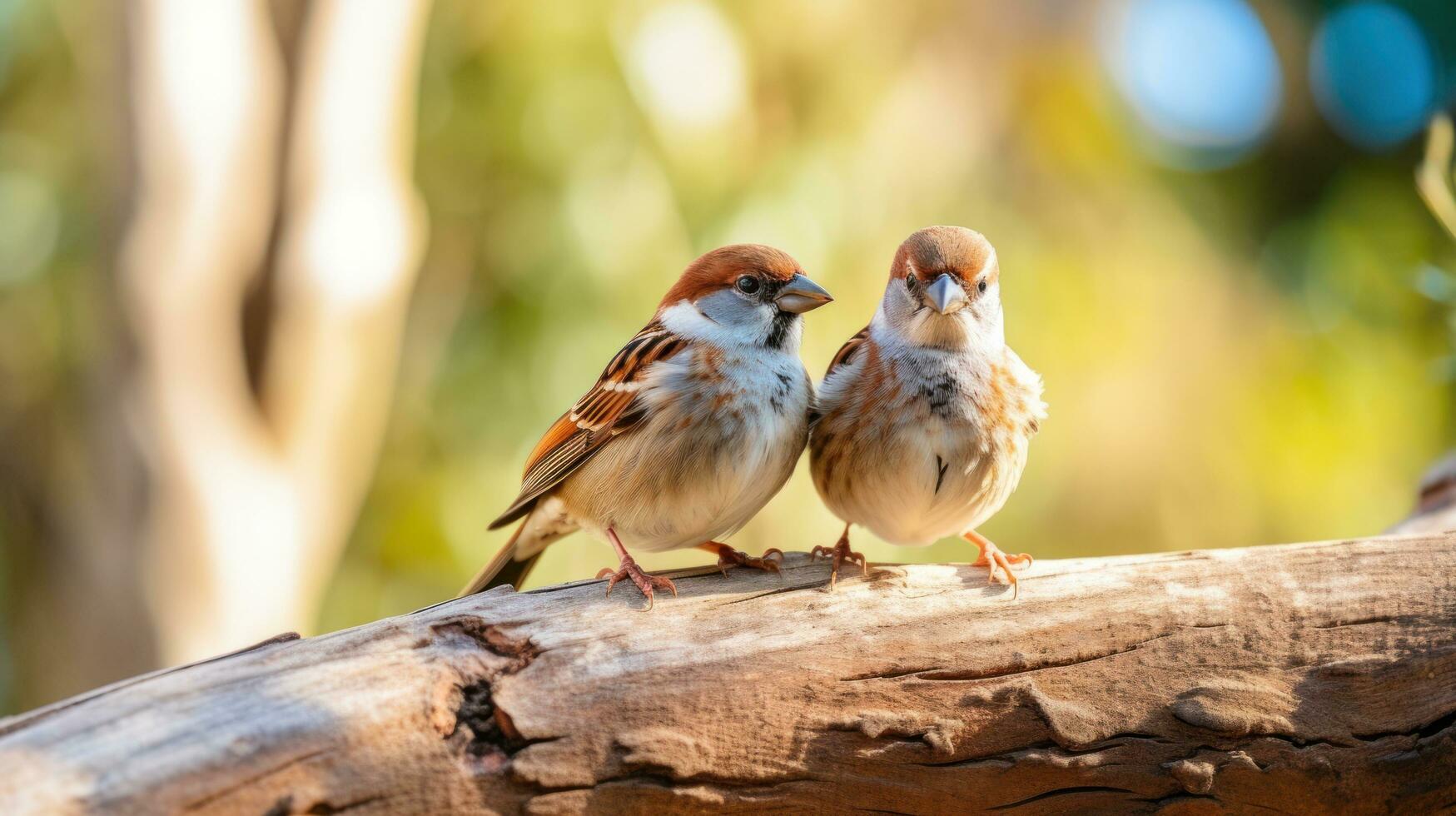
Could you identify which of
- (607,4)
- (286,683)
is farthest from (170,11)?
(286,683)

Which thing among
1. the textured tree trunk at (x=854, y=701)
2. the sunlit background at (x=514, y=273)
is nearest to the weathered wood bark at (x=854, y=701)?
the textured tree trunk at (x=854, y=701)

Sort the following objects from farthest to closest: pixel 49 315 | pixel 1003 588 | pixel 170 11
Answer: pixel 49 315 → pixel 170 11 → pixel 1003 588

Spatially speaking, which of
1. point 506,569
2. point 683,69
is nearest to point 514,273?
point 683,69

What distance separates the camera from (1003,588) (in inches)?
78.4

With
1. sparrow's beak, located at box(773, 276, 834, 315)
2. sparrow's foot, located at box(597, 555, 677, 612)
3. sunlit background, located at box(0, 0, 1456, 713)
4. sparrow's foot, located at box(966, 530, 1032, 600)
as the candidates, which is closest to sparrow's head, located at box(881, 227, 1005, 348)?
sparrow's beak, located at box(773, 276, 834, 315)

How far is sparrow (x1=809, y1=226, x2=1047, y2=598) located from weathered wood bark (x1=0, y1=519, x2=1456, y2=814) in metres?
0.16

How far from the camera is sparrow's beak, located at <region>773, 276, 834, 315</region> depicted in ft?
7.19

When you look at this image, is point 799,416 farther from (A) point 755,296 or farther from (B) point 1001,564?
(B) point 1001,564

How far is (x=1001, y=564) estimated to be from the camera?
2.03 metres

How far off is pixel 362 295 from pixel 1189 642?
3225 mm

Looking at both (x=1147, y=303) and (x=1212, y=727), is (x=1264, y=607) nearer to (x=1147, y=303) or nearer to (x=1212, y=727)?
(x=1212, y=727)

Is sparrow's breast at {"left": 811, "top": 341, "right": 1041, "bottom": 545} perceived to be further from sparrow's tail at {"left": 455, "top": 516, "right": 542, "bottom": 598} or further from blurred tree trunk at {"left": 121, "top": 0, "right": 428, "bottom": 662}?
blurred tree trunk at {"left": 121, "top": 0, "right": 428, "bottom": 662}

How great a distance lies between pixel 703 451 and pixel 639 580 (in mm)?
270

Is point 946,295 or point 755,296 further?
point 755,296
